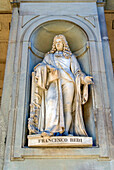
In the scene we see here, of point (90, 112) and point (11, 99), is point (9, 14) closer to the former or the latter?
point (11, 99)

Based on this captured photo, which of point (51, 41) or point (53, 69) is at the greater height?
point (51, 41)

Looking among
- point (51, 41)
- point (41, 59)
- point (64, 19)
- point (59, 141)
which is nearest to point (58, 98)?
point (59, 141)

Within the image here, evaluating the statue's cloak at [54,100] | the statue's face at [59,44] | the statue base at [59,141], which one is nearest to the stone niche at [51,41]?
the statue's cloak at [54,100]

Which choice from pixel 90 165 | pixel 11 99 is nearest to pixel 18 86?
pixel 11 99

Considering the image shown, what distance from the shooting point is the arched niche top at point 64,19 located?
8125 millimetres

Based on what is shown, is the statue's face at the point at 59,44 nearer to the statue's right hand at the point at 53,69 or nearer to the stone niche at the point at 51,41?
the stone niche at the point at 51,41

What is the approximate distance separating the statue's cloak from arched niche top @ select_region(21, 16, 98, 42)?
159 cm

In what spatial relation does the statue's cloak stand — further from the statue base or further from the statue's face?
the statue's face

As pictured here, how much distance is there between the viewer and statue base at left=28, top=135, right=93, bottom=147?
19.0ft

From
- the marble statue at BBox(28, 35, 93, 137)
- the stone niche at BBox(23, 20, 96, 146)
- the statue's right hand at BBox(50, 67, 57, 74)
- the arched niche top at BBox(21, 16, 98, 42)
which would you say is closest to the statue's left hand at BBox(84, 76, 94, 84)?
the marble statue at BBox(28, 35, 93, 137)

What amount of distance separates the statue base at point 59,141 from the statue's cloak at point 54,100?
0.25m

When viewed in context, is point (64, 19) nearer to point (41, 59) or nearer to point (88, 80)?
point (41, 59)

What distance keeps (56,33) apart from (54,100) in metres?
3.82

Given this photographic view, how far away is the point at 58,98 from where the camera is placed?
662cm
